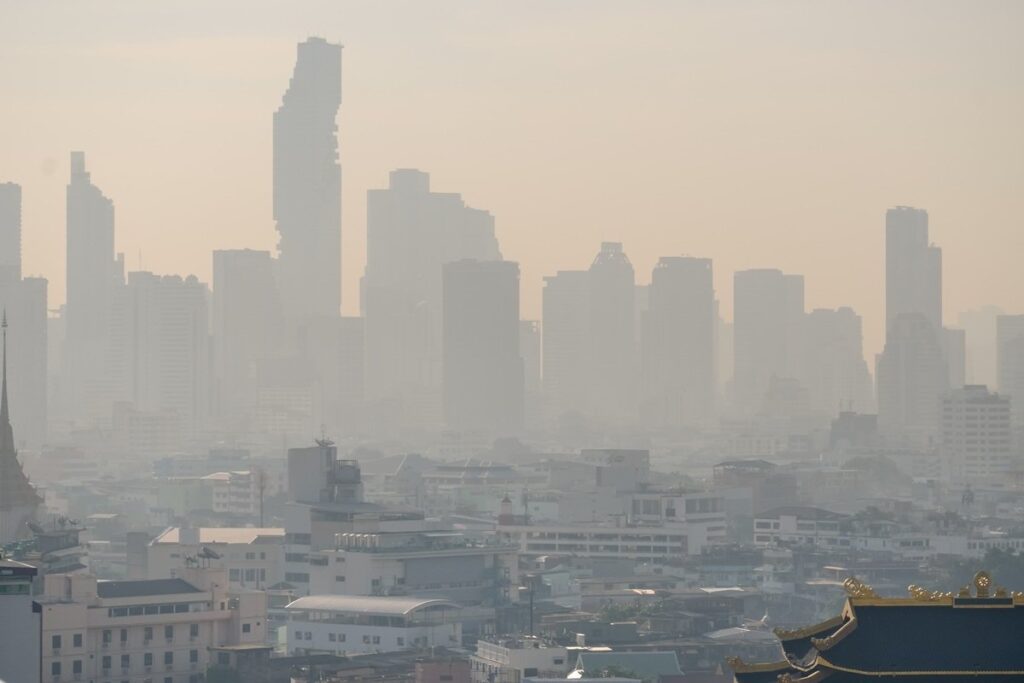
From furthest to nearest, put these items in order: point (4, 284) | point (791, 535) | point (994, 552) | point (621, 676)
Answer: point (4, 284) < point (791, 535) < point (994, 552) < point (621, 676)

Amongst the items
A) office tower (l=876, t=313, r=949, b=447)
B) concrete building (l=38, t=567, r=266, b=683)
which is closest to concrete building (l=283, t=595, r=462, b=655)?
concrete building (l=38, t=567, r=266, b=683)

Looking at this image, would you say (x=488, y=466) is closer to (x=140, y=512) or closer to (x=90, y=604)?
(x=140, y=512)

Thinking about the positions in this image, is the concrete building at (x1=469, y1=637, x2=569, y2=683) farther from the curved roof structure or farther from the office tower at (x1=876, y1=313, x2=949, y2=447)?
the office tower at (x1=876, y1=313, x2=949, y2=447)

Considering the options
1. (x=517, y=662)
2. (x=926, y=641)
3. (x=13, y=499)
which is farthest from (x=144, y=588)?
(x=926, y=641)

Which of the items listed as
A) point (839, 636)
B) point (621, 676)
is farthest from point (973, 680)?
point (621, 676)

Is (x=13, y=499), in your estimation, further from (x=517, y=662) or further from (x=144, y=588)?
(x=517, y=662)

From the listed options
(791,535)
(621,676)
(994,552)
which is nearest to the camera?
(621,676)

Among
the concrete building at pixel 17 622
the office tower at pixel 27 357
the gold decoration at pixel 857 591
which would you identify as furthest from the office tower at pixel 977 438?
the gold decoration at pixel 857 591
